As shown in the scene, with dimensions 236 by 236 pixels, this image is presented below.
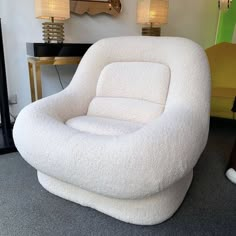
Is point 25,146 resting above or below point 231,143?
above

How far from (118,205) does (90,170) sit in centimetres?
27

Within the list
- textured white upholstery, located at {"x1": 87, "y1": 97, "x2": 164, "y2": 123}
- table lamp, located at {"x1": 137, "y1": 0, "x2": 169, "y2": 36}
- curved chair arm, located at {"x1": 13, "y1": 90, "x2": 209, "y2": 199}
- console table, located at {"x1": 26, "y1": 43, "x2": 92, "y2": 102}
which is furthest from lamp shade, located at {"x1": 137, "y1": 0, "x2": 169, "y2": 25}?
curved chair arm, located at {"x1": 13, "y1": 90, "x2": 209, "y2": 199}

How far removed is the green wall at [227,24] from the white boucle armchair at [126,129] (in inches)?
98.2

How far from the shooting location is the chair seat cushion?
3.79 feet

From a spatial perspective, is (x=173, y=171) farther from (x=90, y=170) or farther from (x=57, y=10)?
(x=57, y=10)

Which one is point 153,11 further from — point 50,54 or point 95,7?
point 50,54

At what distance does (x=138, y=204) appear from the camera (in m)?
1.02

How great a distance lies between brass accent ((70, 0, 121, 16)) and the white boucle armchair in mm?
971

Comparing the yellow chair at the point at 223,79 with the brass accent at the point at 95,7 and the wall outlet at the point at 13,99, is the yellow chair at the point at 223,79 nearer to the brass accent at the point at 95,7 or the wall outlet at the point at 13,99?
the brass accent at the point at 95,7

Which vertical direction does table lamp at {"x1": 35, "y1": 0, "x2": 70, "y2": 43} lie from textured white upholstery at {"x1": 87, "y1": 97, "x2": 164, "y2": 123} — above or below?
above

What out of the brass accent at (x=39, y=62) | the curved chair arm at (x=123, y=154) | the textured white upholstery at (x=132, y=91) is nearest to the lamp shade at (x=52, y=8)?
the brass accent at (x=39, y=62)

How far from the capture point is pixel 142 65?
145 cm

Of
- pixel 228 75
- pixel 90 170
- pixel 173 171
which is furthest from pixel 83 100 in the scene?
pixel 228 75

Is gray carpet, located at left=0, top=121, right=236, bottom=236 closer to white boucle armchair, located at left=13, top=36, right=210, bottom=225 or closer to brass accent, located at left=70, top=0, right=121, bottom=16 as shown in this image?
white boucle armchair, located at left=13, top=36, right=210, bottom=225
